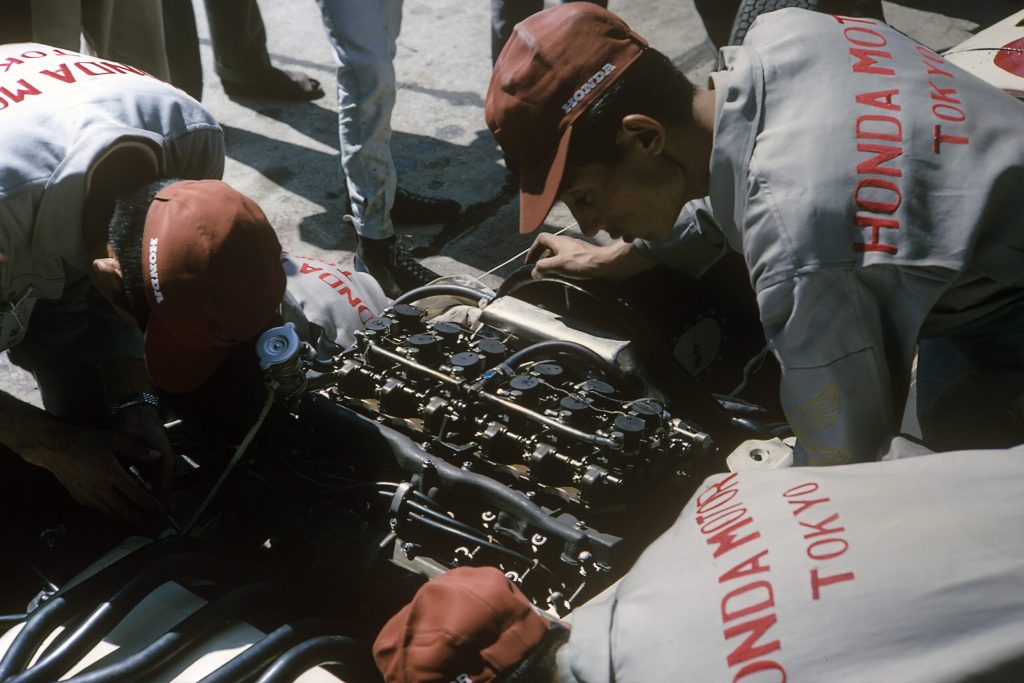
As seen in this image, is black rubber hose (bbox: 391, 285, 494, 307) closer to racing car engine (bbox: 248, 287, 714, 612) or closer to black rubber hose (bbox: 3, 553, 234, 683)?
racing car engine (bbox: 248, 287, 714, 612)

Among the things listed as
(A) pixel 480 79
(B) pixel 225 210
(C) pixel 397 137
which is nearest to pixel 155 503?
(B) pixel 225 210

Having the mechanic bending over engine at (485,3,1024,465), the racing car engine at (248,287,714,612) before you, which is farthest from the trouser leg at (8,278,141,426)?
the mechanic bending over engine at (485,3,1024,465)

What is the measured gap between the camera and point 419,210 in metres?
3.85

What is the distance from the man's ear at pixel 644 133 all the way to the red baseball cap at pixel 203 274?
2.34 ft

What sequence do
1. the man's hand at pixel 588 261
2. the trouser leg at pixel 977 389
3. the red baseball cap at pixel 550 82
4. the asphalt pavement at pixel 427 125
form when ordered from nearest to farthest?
the trouser leg at pixel 977 389 < the red baseball cap at pixel 550 82 < the man's hand at pixel 588 261 < the asphalt pavement at pixel 427 125

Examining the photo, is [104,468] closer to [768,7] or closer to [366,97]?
[366,97]

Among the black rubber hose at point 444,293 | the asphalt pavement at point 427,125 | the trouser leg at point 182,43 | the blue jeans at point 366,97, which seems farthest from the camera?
the trouser leg at point 182,43

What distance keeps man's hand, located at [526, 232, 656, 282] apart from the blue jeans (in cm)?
118

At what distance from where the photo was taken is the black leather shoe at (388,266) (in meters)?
3.38

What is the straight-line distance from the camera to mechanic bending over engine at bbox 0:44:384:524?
1708mm

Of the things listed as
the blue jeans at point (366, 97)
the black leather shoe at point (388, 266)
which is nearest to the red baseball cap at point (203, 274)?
the blue jeans at point (366, 97)

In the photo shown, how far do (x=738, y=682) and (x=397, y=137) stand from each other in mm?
3688

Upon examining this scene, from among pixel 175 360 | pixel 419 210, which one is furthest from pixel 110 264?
pixel 419 210

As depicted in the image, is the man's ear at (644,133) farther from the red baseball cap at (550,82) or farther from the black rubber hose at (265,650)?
the black rubber hose at (265,650)
